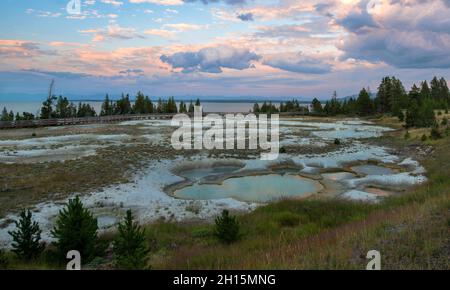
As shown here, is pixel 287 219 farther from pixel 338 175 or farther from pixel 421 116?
pixel 421 116

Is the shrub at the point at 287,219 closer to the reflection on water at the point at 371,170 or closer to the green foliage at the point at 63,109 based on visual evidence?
the reflection on water at the point at 371,170

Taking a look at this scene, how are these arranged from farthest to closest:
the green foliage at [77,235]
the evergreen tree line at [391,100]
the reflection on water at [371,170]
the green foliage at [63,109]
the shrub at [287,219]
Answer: the green foliage at [63,109], the evergreen tree line at [391,100], the reflection on water at [371,170], the shrub at [287,219], the green foliage at [77,235]

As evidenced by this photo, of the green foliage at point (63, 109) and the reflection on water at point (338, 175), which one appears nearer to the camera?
the reflection on water at point (338, 175)

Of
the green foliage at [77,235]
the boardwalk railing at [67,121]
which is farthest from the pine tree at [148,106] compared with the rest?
the green foliage at [77,235]

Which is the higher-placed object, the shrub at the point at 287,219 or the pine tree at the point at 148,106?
the pine tree at the point at 148,106

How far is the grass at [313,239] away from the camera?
7863 mm

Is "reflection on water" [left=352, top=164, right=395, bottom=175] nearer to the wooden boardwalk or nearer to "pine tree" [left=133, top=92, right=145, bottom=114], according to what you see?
the wooden boardwalk

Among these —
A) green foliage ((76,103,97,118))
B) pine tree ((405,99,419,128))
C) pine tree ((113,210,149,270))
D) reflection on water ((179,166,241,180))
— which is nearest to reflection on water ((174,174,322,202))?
reflection on water ((179,166,241,180))

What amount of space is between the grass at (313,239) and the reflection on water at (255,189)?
4198mm

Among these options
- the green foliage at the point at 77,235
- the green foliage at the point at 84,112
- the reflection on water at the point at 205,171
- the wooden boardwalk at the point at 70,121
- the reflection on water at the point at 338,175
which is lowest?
the reflection on water at the point at 338,175

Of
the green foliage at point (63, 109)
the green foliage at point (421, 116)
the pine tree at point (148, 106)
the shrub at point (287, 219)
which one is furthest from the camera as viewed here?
the pine tree at point (148, 106)

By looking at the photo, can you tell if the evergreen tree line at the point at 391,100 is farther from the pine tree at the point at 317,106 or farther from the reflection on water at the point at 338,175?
the reflection on water at the point at 338,175
